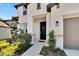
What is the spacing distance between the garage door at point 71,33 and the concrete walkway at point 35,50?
1402 mm

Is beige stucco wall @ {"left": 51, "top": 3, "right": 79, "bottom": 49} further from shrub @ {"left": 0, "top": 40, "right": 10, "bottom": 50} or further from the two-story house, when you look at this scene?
shrub @ {"left": 0, "top": 40, "right": 10, "bottom": 50}

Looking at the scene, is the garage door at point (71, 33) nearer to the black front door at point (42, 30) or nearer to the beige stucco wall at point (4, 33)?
the black front door at point (42, 30)

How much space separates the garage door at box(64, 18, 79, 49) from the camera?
7581 mm

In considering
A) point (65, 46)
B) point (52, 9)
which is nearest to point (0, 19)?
point (52, 9)

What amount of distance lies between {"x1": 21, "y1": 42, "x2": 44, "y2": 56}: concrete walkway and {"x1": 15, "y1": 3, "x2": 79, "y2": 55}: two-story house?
0.68 ft

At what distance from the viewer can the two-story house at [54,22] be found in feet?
24.8

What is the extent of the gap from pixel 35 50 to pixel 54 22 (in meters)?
2.16

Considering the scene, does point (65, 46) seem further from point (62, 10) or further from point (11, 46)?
point (11, 46)

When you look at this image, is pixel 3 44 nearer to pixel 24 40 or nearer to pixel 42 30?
pixel 24 40

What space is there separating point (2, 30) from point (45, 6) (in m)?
2.92

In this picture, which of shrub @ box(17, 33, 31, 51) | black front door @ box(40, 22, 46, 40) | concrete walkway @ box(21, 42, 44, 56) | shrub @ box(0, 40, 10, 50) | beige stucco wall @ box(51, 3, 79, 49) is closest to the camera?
shrub @ box(0, 40, 10, 50)

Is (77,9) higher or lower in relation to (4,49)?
higher

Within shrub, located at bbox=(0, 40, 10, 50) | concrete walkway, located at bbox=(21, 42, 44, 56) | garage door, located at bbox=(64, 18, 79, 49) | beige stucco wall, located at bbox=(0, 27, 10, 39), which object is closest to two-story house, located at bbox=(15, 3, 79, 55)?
garage door, located at bbox=(64, 18, 79, 49)

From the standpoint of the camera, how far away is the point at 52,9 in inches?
335
